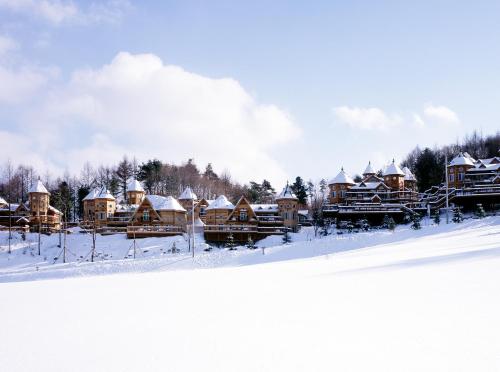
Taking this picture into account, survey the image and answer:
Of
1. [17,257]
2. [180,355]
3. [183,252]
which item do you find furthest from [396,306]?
[17,257]

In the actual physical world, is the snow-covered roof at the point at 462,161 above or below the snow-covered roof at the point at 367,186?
above

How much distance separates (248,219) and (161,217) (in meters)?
→ 9.75

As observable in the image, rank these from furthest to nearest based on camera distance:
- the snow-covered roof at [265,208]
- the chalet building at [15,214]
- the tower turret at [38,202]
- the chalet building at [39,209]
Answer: the tower turret at [38,202]
the chalet building at [39,209]
the chalet building at [15,214]
the snow-covered roof at [265,208]

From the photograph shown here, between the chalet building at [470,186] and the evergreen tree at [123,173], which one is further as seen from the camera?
the evergreen tree at [123,173]

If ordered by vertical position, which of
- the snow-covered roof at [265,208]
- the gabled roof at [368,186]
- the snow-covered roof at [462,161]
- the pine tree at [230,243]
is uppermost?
the snow-covered roof at [462,161]

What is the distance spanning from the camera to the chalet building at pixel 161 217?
1874 inches

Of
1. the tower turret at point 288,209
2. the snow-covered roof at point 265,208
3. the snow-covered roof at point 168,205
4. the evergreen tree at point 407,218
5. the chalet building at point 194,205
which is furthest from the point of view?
the chalet building at point 194,205

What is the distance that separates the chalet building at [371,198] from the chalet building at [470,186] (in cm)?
290

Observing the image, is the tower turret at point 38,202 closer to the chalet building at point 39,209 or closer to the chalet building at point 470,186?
the chalet building at point 39,209

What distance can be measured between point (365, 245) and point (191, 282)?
23.3 m

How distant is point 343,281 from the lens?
11969 mm

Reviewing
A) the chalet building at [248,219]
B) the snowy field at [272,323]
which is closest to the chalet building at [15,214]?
the chalet building at [248,219]

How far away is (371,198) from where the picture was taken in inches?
1984

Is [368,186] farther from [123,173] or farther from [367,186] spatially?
[123,173]
